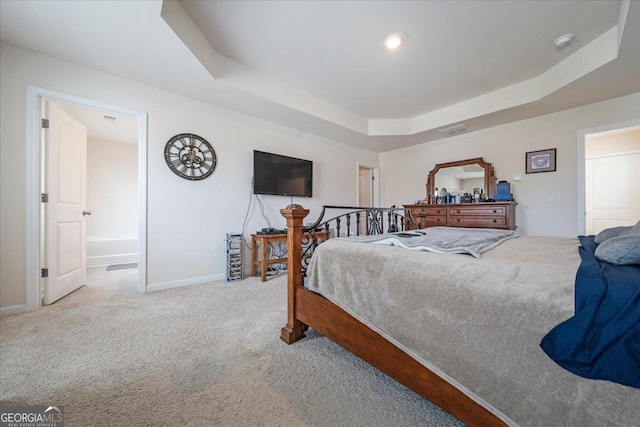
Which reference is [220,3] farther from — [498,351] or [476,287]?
[498,351]

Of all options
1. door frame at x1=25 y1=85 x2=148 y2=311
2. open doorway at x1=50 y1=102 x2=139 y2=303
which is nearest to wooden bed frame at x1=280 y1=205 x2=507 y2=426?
door frame at x1=25 y1=85 x2=148 y2=311

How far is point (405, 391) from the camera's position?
47.1 inches

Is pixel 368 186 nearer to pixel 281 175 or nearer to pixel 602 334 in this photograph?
pixel 281 175

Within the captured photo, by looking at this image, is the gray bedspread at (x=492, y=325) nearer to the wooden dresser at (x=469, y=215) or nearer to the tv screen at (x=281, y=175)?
the wooden dresser at (x=469, y=215)

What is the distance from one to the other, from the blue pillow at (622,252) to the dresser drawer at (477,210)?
294 centimetres

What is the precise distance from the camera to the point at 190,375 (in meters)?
1.33

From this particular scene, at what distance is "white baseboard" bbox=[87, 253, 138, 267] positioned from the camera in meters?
4.25

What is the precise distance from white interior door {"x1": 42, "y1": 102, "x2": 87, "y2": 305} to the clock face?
978 millimetres

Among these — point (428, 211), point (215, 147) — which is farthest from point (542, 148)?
point (215, 147)

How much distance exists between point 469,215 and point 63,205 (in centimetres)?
526

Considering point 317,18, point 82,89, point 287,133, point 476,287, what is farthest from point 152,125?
point 476,287

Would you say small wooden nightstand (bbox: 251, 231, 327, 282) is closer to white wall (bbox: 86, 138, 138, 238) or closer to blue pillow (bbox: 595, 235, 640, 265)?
blue pillow (bbox: 595, 235, 640, 265)

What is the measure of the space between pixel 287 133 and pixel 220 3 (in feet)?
6.78

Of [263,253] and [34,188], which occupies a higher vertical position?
[34,188]
